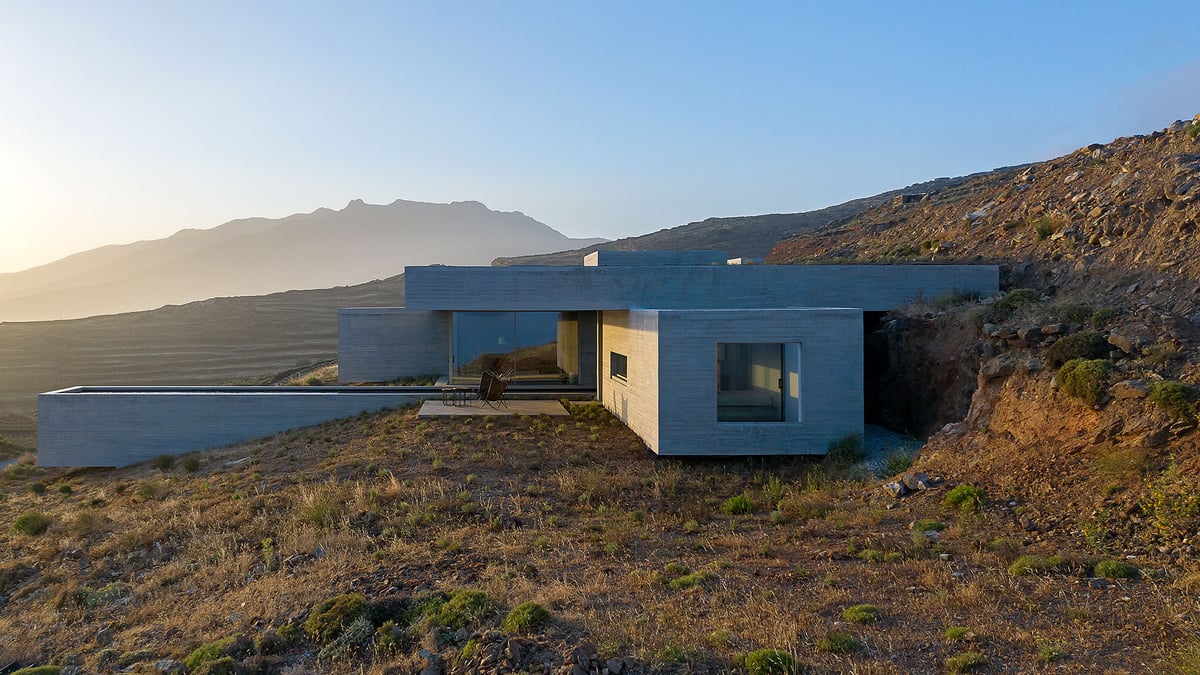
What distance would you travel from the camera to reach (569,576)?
7.10 meters

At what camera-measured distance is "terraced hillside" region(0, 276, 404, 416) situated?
155ft

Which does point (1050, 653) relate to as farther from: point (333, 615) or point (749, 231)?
point (749, 231)

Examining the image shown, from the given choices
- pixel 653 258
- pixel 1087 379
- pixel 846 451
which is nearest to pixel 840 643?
pixel 1087 379

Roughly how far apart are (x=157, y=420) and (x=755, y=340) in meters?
14.3

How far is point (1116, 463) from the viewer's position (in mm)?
8430

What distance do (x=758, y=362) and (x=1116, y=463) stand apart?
558 centimetres

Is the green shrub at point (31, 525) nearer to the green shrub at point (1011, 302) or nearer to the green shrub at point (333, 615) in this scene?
the green shrub at point (333, 615)

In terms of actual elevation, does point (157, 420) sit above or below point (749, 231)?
below

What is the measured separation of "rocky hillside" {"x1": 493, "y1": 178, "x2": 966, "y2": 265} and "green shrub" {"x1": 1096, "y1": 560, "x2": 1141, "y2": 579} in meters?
52.3

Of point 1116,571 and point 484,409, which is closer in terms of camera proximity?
point 1116,571

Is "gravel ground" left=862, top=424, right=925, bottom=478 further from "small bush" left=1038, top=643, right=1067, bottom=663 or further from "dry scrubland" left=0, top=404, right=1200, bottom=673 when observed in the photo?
"small bush" left=1038, top=643, right=1067, bottom=663

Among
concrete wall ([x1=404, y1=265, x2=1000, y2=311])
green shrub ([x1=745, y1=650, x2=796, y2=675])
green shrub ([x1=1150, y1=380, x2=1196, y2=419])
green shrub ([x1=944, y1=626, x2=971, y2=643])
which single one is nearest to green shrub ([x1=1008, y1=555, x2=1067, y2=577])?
green shrub ([x1=944, y1=626, x2=971, y2=643])

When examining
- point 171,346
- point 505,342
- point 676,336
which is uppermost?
point 676,336

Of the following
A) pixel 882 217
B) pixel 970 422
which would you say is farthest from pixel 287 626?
pixel 882 217
